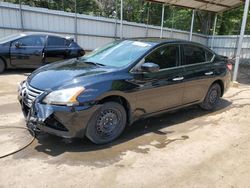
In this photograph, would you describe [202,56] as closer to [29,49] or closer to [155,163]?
[155,163]

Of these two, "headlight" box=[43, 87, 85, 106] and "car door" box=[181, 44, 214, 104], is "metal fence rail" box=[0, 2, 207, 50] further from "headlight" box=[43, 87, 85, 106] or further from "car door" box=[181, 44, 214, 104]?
"headlight" box=[43, 87, 85, 106]

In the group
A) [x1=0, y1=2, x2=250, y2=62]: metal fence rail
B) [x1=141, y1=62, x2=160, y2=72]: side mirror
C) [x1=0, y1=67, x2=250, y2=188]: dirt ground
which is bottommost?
[x1=0, y1=67, x2=250, y2=188]: dirt ground

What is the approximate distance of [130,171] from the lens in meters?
3.39

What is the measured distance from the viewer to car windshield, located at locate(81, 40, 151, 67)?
4.55 metres

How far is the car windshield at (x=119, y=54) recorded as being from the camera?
4.55 metres

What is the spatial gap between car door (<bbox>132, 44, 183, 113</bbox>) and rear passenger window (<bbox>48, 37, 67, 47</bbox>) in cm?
595

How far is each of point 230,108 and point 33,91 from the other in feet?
15.3

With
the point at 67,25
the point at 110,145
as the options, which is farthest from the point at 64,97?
the point at 67,25

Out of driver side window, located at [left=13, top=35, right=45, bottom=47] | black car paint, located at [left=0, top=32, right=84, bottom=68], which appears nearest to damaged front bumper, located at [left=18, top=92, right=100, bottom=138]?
black car paint, located at [left=0, top=32, right=84, bottom=68]

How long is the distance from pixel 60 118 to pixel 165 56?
2.33 metres

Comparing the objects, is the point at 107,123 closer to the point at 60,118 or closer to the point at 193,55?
the point at 60,118

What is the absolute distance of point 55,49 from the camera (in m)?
9.86

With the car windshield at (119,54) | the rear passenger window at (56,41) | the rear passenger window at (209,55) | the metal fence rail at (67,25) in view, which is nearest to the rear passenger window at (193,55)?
the rear passenger window at (209,55)

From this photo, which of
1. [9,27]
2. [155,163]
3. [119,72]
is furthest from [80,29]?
[155,163]
